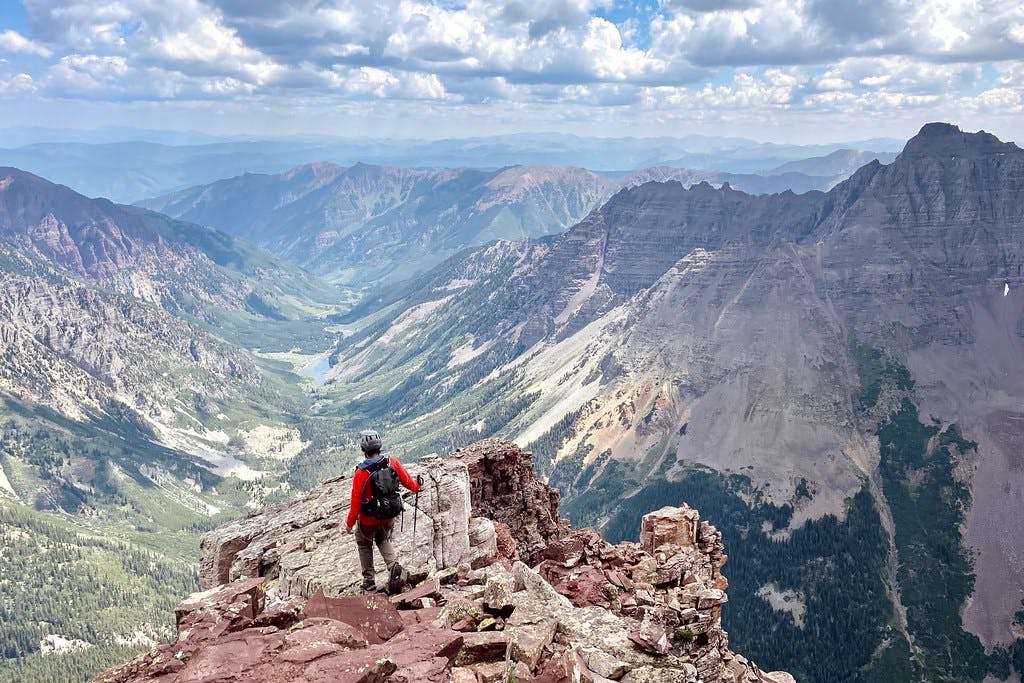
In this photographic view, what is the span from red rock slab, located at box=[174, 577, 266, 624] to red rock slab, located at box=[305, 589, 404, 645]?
13.2 ft

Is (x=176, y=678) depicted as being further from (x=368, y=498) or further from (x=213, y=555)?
(x=213, y=555)

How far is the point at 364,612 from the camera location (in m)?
32.0

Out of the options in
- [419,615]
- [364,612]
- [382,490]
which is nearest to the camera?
[364,612]

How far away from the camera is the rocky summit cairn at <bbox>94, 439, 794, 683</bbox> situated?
28016 mm

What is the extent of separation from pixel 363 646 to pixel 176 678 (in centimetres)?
704

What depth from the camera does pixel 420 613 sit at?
109 feet

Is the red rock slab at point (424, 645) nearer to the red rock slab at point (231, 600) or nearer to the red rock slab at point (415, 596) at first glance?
the red rock slab at point (415, 596)

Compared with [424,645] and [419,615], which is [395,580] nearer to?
[419,615]

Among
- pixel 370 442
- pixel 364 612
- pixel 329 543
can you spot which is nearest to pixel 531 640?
pixel 364 612

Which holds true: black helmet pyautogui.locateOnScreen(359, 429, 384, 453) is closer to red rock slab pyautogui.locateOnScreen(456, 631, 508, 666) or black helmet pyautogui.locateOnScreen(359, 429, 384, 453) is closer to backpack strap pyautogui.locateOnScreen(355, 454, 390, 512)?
backpack strap pyautogui.locateOnScreen(355, 454, 390, 512)

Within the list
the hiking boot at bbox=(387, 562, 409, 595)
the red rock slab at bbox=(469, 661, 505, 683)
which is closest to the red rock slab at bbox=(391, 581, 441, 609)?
the hiking boot at bbox=(387, 562, 409, 595)

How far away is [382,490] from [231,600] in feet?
34.1

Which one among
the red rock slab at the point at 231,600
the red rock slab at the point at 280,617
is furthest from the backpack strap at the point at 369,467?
the red rock slab at the point at 231,600

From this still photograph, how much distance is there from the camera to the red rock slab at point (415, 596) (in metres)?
35.2
